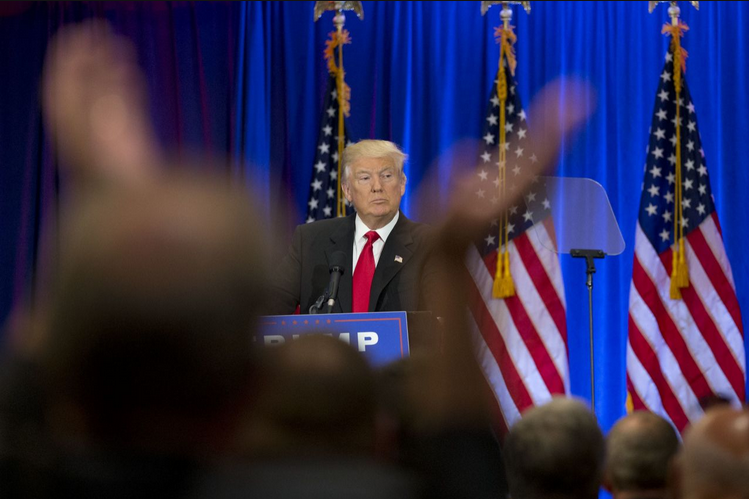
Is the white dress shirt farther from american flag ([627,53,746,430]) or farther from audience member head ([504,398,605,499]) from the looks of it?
american flag ([627,53,746,430])

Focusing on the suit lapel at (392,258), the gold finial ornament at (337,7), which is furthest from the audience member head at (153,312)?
the gold finial ornament at (337,7)

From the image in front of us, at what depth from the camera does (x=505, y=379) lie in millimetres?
5953

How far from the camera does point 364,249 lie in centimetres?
387

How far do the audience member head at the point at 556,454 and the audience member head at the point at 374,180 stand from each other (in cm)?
244

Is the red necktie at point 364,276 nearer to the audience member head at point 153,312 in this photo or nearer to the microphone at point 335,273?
the microphone at point 335,273

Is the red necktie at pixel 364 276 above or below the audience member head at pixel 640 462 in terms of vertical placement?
above

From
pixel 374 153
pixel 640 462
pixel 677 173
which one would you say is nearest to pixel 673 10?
pixel 677 173

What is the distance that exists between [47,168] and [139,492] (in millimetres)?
6607

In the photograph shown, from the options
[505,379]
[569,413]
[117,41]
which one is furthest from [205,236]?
[505,379]

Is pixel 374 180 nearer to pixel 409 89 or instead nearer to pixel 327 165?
pixel 327 165

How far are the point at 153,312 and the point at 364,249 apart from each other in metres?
3.38

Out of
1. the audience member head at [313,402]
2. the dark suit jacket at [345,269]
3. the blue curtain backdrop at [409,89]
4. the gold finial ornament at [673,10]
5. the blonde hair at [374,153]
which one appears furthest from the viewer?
the blue curtain backdrop at [409,89]

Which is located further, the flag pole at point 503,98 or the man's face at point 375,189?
the flag pole at point 503,98

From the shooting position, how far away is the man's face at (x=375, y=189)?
13.2 ft
